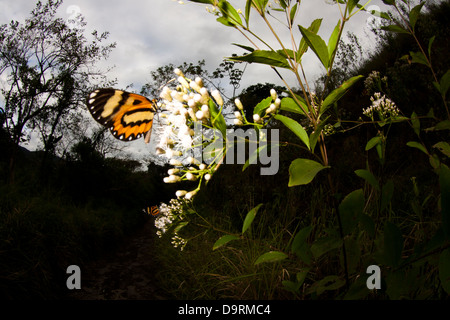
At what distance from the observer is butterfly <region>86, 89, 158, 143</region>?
1785 mm

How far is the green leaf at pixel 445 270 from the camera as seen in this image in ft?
2.17

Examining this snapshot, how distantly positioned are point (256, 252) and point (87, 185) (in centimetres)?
703

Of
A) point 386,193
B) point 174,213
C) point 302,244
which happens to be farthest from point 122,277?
point 386,193

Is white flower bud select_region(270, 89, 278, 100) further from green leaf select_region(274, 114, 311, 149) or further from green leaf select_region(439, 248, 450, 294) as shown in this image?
green leaf select_region(439, 248, 450, 294)

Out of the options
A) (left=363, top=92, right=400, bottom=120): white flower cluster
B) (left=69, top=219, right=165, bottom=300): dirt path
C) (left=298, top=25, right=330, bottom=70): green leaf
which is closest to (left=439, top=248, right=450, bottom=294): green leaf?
(left=298, top=25, right=330, bottom=70): green leaf

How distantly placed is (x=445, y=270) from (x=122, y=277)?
4.43 m

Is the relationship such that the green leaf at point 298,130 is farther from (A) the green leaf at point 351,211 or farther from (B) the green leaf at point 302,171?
(A) the green leaf at point 351,211

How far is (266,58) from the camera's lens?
706mm

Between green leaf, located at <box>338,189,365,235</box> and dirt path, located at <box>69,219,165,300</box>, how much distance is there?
10.8ft

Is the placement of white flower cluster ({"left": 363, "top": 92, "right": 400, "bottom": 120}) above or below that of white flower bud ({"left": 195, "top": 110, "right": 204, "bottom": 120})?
above

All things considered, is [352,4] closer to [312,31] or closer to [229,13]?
[312,31]

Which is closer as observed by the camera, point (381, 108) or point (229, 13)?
point (229, 13)

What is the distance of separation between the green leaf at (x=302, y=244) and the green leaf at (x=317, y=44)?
46 cm
